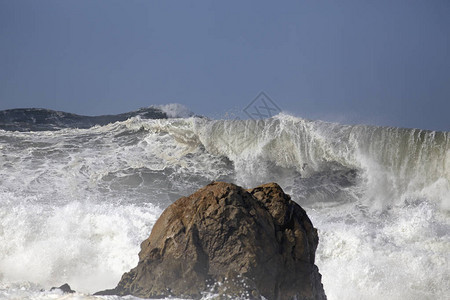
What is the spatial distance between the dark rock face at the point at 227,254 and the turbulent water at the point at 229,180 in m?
0.90

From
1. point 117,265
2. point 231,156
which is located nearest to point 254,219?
point 117,265

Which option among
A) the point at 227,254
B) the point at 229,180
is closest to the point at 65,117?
the point at 229,180

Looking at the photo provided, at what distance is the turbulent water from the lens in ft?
A: 25.1

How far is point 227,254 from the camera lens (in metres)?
4.38

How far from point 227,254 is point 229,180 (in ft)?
30.8

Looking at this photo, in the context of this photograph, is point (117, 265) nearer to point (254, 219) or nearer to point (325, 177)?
point (254, 219)

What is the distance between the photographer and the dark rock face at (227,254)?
4332 millimetres

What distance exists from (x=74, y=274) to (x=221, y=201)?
3910 mm

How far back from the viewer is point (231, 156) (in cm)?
1461

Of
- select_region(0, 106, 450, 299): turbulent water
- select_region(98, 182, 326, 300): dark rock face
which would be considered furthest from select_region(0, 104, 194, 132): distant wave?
select_region(98, 182, 326, 300): dark rock face

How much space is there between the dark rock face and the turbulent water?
2.95ft

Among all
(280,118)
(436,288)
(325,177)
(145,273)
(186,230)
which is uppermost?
(280,118)

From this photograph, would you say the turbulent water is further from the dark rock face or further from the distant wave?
the distant wave

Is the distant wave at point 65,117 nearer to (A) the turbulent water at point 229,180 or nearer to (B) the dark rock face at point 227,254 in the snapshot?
(A) the turbulent water at point 229,180
